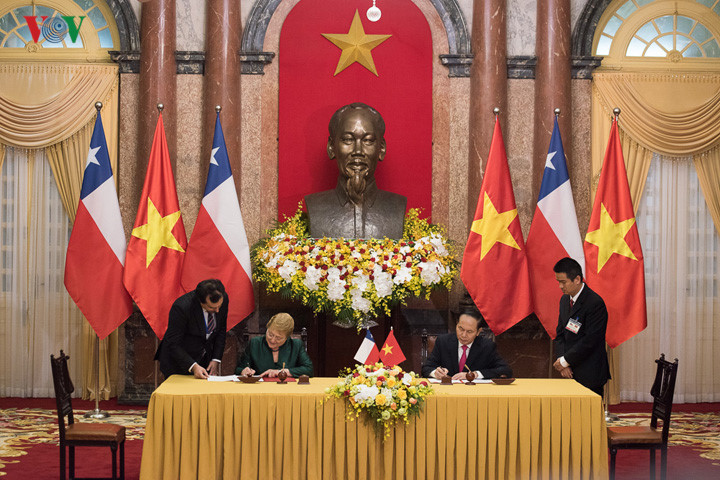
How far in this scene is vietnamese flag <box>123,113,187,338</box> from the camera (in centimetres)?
748

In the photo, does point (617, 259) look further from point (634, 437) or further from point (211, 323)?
point (211, 323)

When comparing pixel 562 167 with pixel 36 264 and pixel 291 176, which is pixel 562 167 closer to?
pixel 291 176

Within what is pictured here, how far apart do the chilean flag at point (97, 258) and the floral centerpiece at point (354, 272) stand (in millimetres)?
1308

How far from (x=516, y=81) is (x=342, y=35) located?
5.71 ft

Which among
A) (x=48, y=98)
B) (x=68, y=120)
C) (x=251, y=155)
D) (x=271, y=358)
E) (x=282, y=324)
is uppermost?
(x=48, y=98)

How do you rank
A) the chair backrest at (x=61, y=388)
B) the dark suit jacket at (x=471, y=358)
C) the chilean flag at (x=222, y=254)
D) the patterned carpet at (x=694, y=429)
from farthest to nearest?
the chilean flag at (x=222, y=254)
the patterned carpet at (x=694, y=429)
the dark suit jacket at (x=471, y=358)
the chair backrest at (x=61, y=388)

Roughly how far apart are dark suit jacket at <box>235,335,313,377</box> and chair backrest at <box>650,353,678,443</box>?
2147 mm

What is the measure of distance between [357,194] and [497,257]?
1.36 m

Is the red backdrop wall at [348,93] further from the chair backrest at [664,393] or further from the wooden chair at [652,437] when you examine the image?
the wooden chair at [652,437]

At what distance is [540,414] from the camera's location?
4816 millimetres

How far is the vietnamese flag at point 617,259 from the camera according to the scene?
7.38 metres

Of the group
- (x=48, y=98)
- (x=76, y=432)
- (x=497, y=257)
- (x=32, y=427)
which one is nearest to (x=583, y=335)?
(x=497, y=257)

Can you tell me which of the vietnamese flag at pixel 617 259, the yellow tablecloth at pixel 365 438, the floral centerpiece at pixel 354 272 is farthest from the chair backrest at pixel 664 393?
the floral centerpiece at pixel 354 272

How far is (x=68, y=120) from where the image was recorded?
8.43 m
